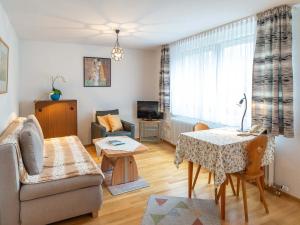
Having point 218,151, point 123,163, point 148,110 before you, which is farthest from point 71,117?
point 218,151

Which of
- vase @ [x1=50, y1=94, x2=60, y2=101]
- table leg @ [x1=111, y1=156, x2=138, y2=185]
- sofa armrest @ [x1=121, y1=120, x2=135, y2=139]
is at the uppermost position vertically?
vase @ [x1=50, y1=94, x2=60, y2=101]

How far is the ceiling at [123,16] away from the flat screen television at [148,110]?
5.67 ft

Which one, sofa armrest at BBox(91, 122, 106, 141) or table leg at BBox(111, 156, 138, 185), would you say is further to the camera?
sofa armrest at BBox(91, 122, 106, 141)

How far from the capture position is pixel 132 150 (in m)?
3.08

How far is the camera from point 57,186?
6.97 feet

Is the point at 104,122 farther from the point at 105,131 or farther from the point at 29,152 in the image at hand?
the point at 29,152

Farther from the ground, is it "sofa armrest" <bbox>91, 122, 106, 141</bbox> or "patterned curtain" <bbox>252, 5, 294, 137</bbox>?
"patterned curtain" <bbox>252, 5, 294, 137</bbox>

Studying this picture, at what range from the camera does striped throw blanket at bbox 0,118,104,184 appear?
6.93 feet

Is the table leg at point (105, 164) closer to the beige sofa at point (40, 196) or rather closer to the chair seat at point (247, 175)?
the beige sofa at point (40, 196)

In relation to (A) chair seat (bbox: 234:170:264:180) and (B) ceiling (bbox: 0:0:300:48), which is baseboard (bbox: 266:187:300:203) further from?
(B) ceiling (bbox: 0:0:300:48)

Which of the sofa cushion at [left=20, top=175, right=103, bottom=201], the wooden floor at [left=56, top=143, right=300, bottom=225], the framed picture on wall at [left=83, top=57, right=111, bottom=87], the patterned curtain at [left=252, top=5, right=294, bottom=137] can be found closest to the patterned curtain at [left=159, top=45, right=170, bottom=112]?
the framed picture on wall at [left=83, top=57, right=111, bottom=87]

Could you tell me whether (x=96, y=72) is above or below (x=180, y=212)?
above

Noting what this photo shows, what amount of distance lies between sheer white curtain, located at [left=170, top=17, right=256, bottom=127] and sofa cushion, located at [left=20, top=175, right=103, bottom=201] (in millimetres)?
2294

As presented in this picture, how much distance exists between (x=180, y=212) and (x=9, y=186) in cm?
173
